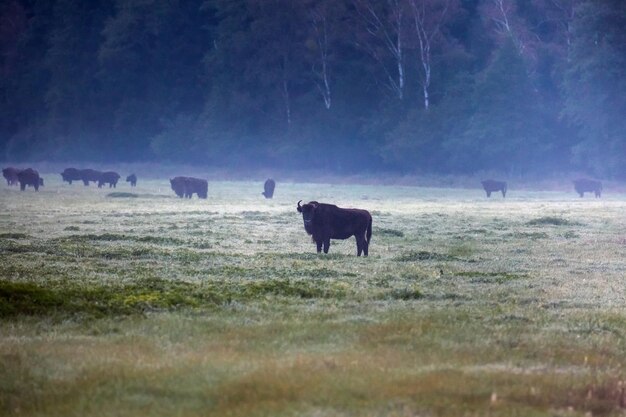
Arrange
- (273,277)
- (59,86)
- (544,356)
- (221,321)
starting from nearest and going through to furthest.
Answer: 1. (544,356)
2. (221,321)
3. (273,277)
4. (59,86)

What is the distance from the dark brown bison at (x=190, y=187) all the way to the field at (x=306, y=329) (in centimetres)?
2994

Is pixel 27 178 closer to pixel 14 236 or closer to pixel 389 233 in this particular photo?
pixel 14 236

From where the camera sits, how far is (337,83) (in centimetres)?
8375

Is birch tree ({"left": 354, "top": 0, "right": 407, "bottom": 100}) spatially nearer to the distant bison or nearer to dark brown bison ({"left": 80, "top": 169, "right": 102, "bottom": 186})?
dark brown bison ({"left": 80, "top": 169, "right": 102, "bottom": 186})

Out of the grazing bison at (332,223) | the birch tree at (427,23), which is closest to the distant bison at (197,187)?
the birch tree at (427,23)

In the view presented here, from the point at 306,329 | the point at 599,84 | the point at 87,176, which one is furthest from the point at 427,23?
the point at 306,329

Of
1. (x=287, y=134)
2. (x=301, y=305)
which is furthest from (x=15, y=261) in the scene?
(x=287, y=134)

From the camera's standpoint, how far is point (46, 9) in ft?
362

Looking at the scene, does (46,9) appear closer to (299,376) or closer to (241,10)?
(241,10)

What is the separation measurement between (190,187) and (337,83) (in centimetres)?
3039

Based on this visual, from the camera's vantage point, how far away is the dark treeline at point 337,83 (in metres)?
72.4

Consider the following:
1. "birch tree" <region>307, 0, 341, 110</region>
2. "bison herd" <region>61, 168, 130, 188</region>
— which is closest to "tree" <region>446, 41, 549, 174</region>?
"birch tree" <region>307, 0, 341, 110</region>

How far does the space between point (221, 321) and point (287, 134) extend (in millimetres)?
75804

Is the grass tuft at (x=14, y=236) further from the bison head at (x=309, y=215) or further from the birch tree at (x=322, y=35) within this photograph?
the birch tree at (x=322, y=35)
